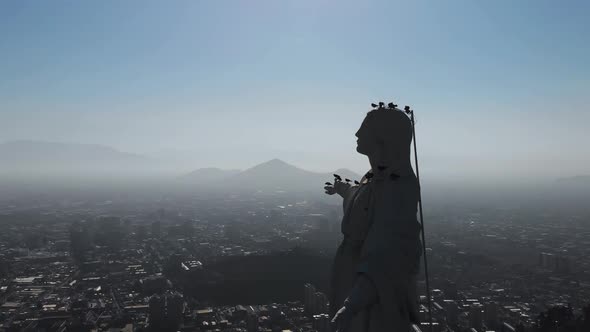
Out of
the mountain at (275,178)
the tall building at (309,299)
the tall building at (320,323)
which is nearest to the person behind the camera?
the tall building at (320,323)

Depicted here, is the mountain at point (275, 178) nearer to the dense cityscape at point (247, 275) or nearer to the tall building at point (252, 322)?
the dense cityscape at point (247, 275)

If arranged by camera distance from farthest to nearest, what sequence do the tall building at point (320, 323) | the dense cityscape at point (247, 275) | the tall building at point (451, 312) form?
the dense cityscape at point (247, 275), the tall building at point (451, 312), the tall building at point (320, 323)

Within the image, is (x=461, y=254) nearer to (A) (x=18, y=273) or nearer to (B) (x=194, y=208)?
(A) (x=18, y=273)

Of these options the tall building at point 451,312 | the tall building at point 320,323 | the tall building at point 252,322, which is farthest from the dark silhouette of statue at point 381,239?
the tall building at point 451,312

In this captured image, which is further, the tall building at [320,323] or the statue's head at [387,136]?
the tall building at [320,323]

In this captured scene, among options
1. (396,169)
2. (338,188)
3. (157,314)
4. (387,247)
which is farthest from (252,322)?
(387,247)

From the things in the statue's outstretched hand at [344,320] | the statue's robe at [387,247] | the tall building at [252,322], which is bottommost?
the tall building at [252,322]

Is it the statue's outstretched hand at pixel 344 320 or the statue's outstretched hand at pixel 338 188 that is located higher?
the statue's outstretched hand at pixel 338 188

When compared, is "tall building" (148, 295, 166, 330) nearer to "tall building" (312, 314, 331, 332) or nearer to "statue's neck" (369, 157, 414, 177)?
"tall building" (312, 314, 331, 332)

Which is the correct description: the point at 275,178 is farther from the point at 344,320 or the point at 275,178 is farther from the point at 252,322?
the point at 344,320
